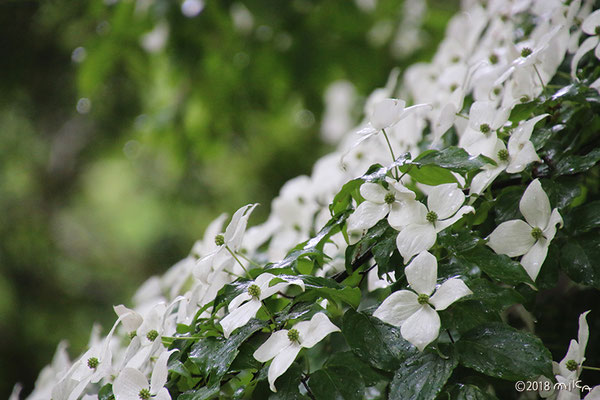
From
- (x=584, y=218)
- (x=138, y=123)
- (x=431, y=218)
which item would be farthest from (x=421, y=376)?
(x=138, y=123)

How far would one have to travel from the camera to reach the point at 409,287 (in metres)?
0.50

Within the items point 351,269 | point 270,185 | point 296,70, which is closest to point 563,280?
point 351,269

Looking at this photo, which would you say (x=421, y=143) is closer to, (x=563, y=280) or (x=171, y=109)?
(x=563, y=280)

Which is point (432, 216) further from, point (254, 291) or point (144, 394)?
point (144, 394)

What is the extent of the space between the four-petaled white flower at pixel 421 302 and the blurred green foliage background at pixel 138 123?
3.48 ft

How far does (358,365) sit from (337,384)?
5 centimetres

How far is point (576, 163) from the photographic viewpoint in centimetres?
57

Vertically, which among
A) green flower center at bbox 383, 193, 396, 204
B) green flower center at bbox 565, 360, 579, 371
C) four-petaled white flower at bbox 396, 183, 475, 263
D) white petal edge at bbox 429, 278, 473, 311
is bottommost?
green flower center at bbox 565, 360, 579, 371

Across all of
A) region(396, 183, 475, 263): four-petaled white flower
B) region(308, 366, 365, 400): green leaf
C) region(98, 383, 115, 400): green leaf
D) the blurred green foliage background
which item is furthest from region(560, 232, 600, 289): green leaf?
the blurred green foliage background

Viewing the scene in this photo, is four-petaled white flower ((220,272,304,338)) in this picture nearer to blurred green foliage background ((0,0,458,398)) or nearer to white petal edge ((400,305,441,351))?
white petal edge ((400,305,441,351))

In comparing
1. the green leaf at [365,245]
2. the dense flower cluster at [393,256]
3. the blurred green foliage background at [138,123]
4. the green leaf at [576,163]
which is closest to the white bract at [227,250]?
the dense flower cluster at [393,256]

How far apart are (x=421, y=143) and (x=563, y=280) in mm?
296

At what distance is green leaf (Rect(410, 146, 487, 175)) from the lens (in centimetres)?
53

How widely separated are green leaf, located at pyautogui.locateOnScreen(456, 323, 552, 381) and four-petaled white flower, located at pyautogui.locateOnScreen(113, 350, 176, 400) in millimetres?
259
